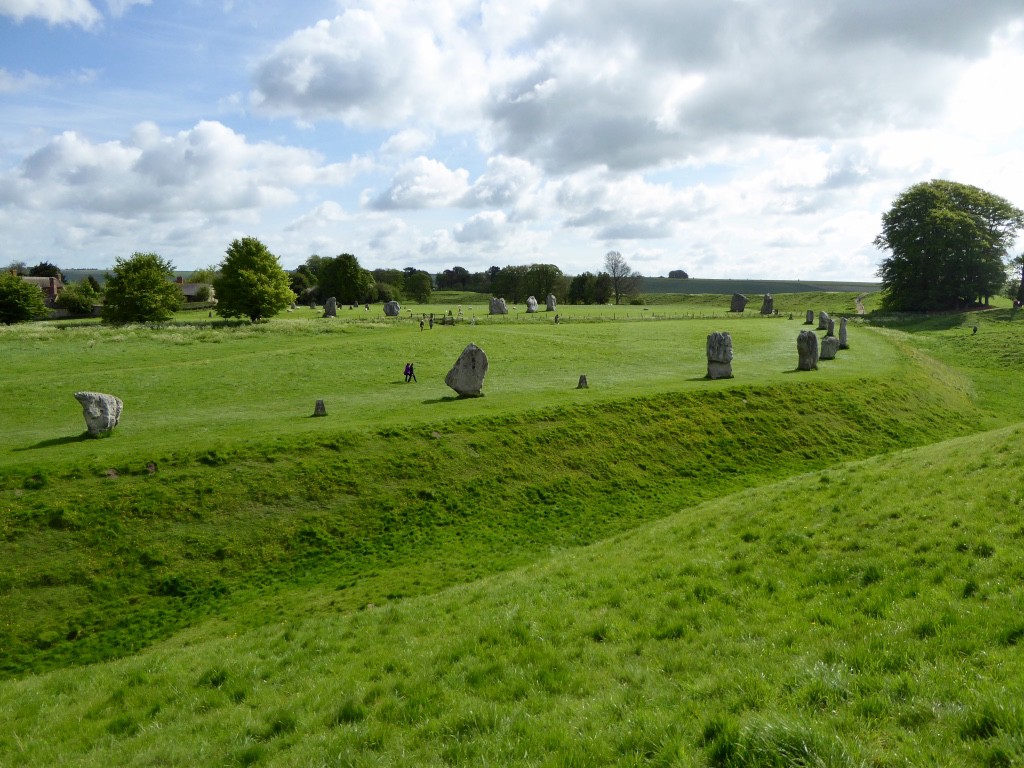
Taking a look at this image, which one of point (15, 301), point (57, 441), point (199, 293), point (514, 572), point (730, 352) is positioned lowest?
point (514, 572)

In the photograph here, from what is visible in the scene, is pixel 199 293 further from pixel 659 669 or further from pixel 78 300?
pixel 659 669

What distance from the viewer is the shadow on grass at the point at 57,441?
27031 mm

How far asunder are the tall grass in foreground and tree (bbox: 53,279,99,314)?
4715 inches

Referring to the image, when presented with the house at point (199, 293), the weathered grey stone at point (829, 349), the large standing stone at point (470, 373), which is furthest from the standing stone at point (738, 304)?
the house at point (199, 293)

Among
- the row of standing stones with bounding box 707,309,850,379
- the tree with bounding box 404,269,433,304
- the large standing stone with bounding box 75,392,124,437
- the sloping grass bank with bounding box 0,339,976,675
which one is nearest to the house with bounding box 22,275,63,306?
the tree with bounding box 404,269,433,304

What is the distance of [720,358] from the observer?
4241 cm

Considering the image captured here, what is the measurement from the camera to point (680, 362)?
55.1m

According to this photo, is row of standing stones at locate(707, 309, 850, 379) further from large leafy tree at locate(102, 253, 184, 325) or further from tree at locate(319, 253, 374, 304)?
tree at locate(319, 253, 374, 304)

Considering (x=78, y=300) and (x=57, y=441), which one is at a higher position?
(x=78, y=300)

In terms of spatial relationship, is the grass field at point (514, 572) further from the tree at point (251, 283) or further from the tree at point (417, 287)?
the tree at point (417, 287)

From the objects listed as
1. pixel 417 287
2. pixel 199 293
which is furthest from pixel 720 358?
pixel 199 293

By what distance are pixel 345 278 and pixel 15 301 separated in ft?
172

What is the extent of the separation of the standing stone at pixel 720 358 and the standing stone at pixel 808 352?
278 inches

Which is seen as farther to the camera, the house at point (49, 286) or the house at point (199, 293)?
the house at point (199, 293)
